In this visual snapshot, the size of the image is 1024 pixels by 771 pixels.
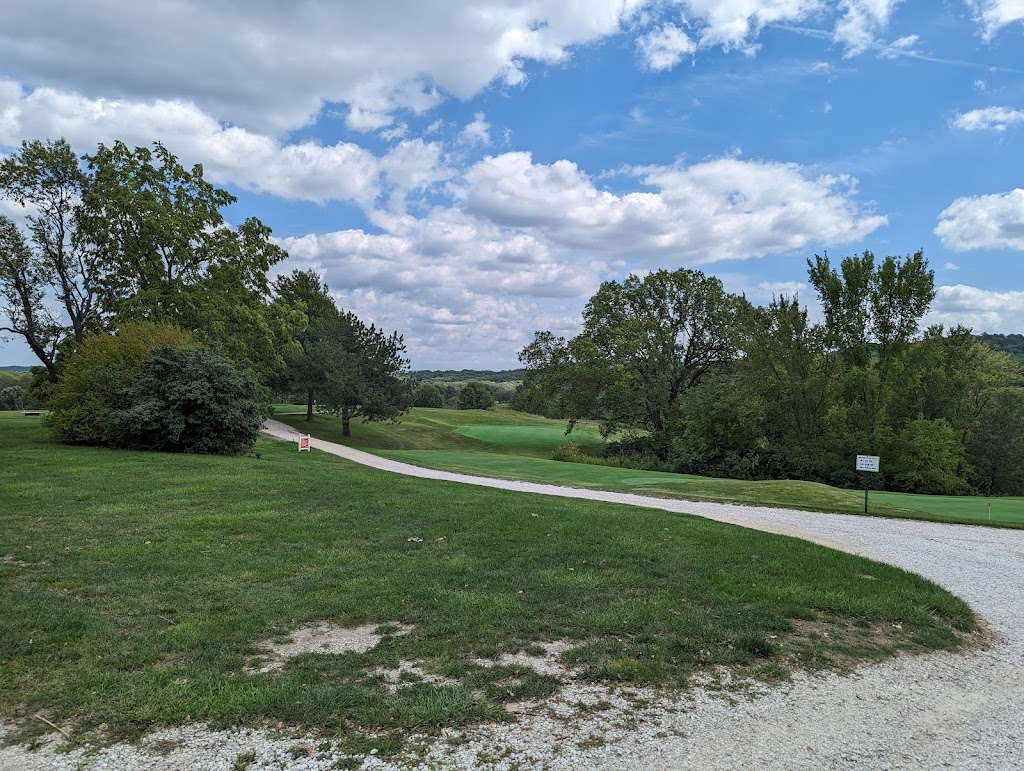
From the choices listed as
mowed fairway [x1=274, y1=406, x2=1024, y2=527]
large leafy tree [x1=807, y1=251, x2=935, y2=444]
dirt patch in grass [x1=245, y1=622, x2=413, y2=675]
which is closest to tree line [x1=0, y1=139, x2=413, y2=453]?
mowed fairway [x1=274, y1=406, x2=1024, y2=527]

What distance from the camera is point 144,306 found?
→ 25578 millimetres

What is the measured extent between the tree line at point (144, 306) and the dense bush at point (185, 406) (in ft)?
0.14

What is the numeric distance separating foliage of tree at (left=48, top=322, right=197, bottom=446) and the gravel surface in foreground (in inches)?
764

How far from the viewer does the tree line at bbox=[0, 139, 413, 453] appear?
20109 mm

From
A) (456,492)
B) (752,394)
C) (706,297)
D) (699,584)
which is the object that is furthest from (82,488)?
(706,297)

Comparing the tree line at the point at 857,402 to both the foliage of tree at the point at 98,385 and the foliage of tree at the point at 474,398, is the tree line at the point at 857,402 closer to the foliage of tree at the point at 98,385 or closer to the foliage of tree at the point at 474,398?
the foliage of tree at the point at 98,385

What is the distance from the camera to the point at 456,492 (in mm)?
13844

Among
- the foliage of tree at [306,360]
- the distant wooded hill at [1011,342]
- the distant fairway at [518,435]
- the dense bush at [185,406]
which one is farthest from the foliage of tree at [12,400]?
the distant wooded hill at [1011,342]

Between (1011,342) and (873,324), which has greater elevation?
(1011,342)

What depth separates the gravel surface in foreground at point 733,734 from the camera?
3268 mm

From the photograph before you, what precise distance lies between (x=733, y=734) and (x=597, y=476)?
1916 cm

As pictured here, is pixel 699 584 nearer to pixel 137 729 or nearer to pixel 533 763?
pixel 533 763

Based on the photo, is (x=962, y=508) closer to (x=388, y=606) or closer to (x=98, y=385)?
(x=388, y=606)

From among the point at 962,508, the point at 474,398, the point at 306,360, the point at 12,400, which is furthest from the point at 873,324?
the point at 12,400
